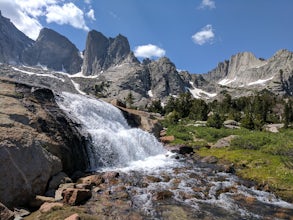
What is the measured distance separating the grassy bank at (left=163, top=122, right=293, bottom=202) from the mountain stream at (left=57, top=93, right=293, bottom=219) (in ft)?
5.62

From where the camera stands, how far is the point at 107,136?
95.6 ft

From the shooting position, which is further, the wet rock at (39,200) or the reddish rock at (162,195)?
the reddish rock at (162,195)

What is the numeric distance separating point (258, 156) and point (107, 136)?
51.8 ft

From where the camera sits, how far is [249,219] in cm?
1525

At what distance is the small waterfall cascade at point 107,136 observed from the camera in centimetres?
2698

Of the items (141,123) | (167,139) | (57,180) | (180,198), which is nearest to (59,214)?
(57,180)

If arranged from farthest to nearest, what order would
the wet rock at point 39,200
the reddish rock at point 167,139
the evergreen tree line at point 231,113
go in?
1. the evergreen tree line at point 231,113
2. the reddish rock at point 167,139
3. the wet rock at point 39,200

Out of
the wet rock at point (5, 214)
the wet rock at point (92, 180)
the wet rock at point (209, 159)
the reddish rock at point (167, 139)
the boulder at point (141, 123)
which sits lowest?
the wet rock at point (5, 214)

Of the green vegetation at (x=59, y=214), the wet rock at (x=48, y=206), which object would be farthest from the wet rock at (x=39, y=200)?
the green vegetation at (x=59, y=214)

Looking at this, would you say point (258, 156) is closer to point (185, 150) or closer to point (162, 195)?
point (185, 150)

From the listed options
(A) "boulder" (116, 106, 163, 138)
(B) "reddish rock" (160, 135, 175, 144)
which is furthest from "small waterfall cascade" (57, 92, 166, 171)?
(B) "reddish rock" (160, 135, 175, 144)

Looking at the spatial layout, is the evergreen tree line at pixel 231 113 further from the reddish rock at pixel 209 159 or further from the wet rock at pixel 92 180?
the wet rock at pixel 92 180

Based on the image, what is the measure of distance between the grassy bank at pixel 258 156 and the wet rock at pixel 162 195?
794 centimetres

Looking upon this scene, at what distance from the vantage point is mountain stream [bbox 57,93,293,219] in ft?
51.9
